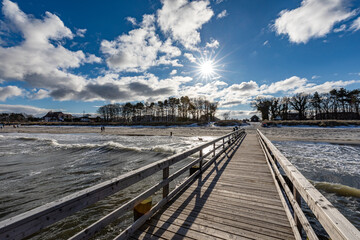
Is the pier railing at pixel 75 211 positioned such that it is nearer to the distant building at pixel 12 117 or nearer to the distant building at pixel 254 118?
the distant building at pixel 254 118

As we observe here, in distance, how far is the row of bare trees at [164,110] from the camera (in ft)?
241

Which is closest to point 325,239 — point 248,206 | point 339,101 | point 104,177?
point 248,206

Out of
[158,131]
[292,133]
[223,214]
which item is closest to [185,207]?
[223,214]

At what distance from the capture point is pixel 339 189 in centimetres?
622

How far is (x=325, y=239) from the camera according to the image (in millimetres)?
3793

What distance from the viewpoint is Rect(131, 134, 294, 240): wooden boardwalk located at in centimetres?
257

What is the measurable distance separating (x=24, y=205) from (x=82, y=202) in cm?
623

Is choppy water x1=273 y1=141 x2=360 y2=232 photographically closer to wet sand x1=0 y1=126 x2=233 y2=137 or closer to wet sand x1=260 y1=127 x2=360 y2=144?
wet sand x1=260 y1=127 x2=360 y2=144

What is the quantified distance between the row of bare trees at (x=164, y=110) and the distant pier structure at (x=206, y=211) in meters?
67.0

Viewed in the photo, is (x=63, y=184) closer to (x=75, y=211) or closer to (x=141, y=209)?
(x=141, y=209)

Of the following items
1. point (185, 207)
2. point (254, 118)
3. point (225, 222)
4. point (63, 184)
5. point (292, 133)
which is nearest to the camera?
point (225, 222)

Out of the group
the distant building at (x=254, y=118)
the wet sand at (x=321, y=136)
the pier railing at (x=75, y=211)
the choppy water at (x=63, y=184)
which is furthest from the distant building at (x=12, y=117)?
the pier railing at (x=75, y=211)

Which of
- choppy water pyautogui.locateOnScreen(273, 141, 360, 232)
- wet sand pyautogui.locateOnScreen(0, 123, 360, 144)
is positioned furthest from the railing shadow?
wet sand pyautogui.locateOnScreen(0, 123, 360, 144)

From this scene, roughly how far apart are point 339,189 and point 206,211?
6.60 metres
